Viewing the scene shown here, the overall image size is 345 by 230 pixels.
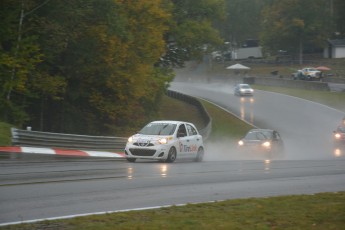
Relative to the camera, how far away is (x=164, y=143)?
2255cm

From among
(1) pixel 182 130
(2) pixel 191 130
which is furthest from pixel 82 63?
(1) pixel 182 130

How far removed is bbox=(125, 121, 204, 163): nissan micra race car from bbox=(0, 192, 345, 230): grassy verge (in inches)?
413

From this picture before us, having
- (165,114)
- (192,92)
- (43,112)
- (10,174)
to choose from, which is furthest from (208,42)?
(10,174)

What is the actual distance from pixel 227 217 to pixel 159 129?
13.5 m

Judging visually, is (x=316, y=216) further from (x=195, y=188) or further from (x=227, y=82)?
(x=227, y=82)

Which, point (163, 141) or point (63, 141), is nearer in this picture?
point (163, 141)

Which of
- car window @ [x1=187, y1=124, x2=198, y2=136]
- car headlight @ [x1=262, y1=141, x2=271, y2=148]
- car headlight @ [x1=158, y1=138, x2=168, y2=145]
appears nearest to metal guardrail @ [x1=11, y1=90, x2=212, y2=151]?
car window @ [x1=187, y1=124, x2=198, y2=136]

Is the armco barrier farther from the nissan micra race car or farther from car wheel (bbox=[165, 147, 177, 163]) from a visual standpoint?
car wheel (bbox=[165, 147, 177, 163])

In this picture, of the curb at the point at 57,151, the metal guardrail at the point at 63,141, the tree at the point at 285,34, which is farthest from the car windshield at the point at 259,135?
the tree at the point at 285,34

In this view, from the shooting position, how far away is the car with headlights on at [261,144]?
103ft

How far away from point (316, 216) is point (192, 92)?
67.9 meters

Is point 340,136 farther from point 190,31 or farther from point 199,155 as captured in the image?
point 190,31

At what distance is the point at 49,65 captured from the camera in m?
33.1

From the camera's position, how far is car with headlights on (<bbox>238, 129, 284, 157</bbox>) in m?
31.3
